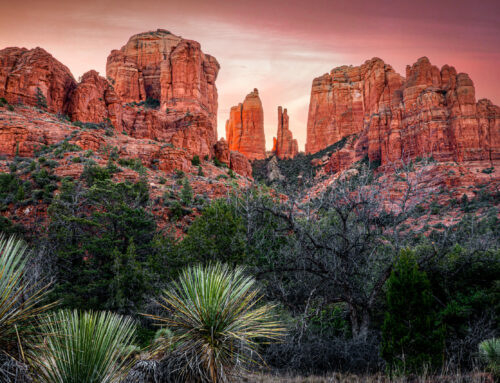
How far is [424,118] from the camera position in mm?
57625

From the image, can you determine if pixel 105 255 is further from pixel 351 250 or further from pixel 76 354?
pixel 76 354

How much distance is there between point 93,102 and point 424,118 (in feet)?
183

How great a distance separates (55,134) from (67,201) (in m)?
17.8

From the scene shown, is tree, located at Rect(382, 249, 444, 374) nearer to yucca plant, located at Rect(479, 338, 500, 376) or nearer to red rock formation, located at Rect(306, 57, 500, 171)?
yucca plant, located at Rect(479, 338, 500, 376)

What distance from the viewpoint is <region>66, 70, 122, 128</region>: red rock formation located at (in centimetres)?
4397

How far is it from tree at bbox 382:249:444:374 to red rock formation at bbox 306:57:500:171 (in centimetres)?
3786

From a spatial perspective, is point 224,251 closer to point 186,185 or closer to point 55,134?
point 186,185

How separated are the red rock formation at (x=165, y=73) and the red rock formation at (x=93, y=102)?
379 inches

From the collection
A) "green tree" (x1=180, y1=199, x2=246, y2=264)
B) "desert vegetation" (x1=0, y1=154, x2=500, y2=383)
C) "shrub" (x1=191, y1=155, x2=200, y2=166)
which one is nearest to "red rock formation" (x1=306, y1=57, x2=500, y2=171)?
"shrub" (x1=191, y1=155, x2=200, y2=166)

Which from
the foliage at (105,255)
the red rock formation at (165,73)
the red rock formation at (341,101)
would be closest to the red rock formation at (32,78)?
the red rock formation at (165,73)

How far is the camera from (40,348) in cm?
305

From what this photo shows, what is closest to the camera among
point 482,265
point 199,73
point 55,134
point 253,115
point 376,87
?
point 482,265

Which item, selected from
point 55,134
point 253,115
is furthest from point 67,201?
point 253,115

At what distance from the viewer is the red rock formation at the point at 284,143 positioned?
9906cm
